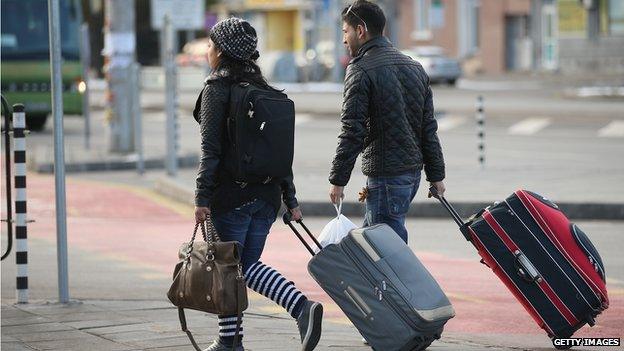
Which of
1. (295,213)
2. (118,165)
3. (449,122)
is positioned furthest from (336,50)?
Answer: (295,213)

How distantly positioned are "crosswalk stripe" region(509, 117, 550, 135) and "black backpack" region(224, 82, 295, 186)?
2170 centimetres

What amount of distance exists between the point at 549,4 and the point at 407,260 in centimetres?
5649

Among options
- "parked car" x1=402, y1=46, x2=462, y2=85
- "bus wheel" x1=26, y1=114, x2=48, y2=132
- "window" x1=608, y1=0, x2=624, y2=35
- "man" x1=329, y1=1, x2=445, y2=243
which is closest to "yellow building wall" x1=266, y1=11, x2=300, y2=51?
"window" x1=608, y1=0, x2=624, y2=35

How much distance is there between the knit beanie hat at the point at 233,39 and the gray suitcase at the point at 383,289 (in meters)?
1.00

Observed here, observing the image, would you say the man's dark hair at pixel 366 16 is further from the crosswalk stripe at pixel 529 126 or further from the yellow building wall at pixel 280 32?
the yellow building wall at pixel 280 32

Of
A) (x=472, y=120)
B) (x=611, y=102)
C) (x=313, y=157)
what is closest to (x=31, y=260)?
(x=313, y=157)

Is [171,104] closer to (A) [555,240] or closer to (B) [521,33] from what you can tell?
(A) [555,240]

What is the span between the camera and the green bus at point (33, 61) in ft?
93.2

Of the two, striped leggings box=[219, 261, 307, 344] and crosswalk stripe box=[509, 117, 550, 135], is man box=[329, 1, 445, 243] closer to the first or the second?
striped leggings box=[219, 261, 307, 344]

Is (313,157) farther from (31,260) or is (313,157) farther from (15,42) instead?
(31,260)

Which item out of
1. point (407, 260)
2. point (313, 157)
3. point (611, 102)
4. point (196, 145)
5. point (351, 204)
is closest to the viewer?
point (407, 260)

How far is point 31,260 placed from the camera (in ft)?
39.1

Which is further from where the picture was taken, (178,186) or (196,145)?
(196,145)

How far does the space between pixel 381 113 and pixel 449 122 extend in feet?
79.6
